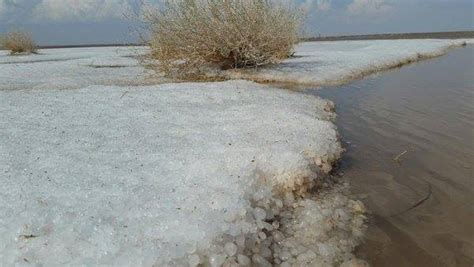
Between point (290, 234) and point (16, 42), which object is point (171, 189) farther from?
point (16, 42)

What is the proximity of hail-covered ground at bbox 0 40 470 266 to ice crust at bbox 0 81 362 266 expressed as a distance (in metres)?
0.02

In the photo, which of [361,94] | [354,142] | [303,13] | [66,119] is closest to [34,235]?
[66,119]

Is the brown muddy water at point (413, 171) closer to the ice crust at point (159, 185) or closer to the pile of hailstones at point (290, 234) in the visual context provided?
the pile of hailstones at point (290, 234)

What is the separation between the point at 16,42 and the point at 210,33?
97.1ft

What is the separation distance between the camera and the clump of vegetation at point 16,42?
40.1 metres

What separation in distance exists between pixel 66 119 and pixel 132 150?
2.79 meters

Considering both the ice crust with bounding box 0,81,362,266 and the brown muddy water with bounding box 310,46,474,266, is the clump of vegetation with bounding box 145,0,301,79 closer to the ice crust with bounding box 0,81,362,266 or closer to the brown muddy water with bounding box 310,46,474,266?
the brown muddy water with bounding box 310,46,474,266

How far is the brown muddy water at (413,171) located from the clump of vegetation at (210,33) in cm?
504

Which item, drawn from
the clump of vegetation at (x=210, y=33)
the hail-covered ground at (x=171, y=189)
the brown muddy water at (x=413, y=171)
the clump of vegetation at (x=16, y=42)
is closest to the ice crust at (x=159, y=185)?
the hail-covered ground at (x=171, y=189)

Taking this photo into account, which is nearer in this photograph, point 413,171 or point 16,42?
point 413,171

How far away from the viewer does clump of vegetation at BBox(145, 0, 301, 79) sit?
17.7 meters

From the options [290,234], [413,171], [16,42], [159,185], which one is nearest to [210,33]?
[413,171]

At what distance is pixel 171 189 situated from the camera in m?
5.65

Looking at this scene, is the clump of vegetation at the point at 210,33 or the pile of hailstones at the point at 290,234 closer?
the pile of hailstones at the point at 290,234
